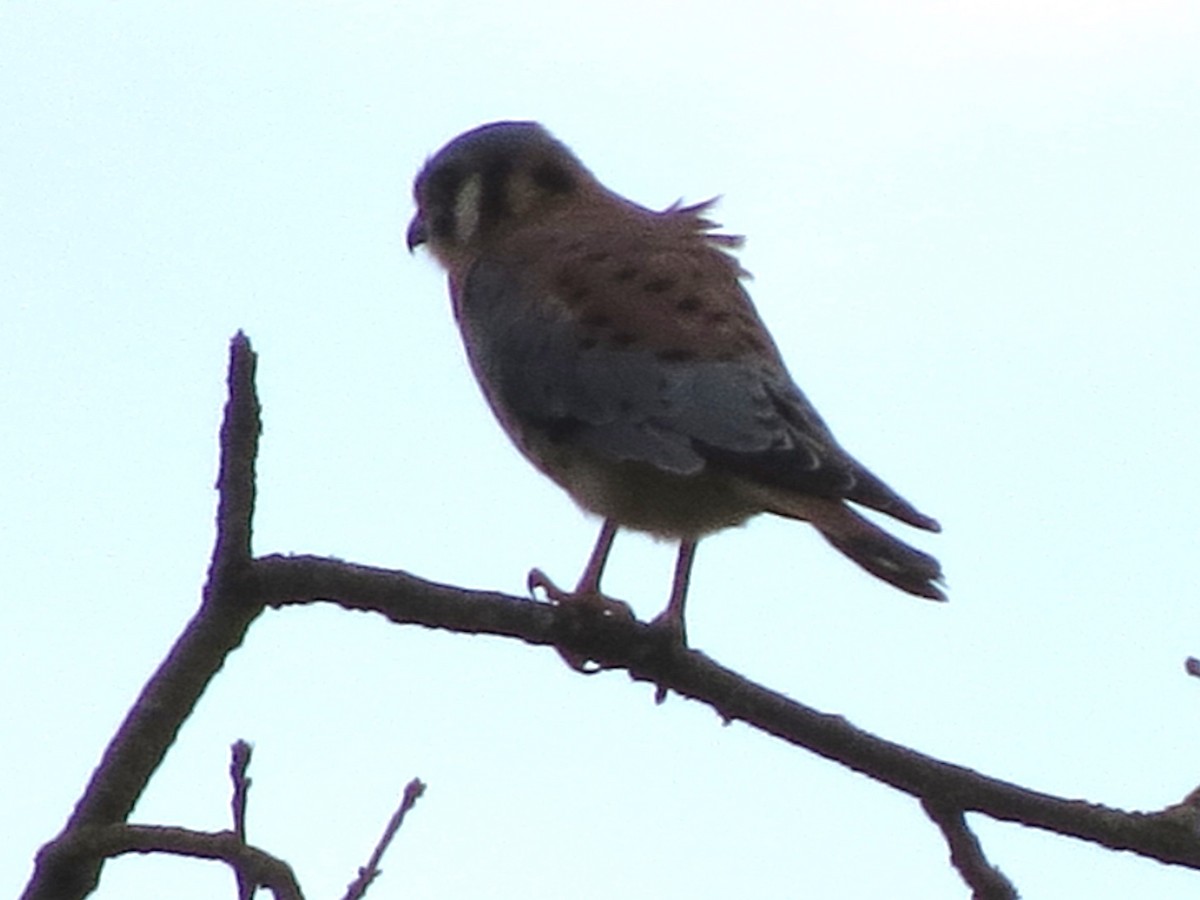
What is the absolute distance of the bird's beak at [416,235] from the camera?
5.41 metres

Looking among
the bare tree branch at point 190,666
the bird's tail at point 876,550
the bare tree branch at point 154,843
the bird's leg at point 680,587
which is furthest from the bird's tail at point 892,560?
the bare tree branch at point 154,843

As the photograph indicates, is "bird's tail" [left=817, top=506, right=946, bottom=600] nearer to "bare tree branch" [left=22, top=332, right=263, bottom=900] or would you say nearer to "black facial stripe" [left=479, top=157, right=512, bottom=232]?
"bare tree branch" [left=22, top=332, right=263, bottom=900]

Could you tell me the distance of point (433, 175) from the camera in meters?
5.45

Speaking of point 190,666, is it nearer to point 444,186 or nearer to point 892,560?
point 892,560

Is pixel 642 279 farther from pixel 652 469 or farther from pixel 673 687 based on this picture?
pixel 673 687

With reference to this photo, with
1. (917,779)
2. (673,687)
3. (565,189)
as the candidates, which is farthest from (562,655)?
(565,189)

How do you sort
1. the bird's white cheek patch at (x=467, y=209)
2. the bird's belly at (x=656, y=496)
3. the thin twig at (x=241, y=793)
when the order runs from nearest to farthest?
the thin twig at (x=241, y=793)
the bird's belly at (x=656, y=496)
the bird's white cheek patch at (x=467, y=209)

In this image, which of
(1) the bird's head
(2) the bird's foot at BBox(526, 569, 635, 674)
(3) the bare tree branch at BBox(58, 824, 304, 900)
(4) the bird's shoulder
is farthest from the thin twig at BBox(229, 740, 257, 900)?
(1) the bird's head

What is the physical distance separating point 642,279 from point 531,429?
386mm

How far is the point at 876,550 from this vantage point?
3.48 m

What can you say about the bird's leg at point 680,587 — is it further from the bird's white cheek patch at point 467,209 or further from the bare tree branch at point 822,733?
the bird's white cheek patch at point 467,209

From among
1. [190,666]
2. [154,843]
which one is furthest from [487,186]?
[154,843]

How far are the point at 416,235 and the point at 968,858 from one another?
305 cm

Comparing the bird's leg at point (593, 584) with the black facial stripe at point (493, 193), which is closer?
the bird's leg at point (593, 584)
